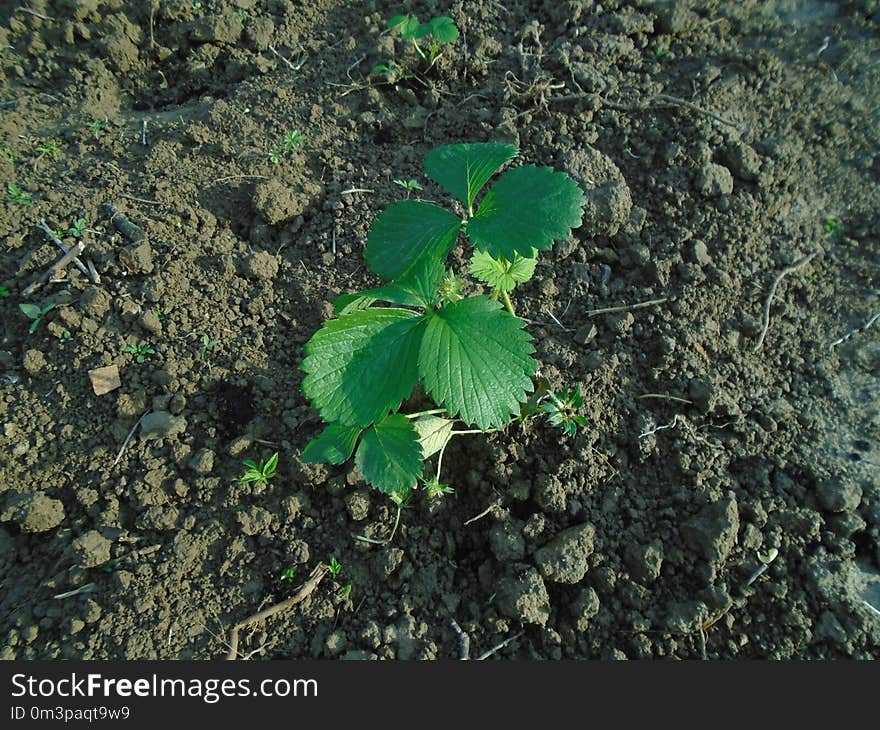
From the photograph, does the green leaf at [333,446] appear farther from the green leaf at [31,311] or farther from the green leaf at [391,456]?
the green leaf at [31,311]

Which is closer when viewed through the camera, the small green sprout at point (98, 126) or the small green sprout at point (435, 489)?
the small green sprout at point (435, 489)

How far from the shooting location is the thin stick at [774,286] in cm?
219

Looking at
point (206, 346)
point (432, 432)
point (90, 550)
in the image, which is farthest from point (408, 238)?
point (90, 550)

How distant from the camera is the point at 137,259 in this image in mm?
2236

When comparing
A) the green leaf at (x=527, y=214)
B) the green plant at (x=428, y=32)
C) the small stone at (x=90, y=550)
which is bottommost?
the small stone at (x=90, y=550)

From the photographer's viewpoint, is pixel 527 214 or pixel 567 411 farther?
pixel 567 411

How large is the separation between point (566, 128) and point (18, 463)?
7.83 ft

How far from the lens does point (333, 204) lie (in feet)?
8.05

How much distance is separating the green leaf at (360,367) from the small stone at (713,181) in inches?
55.9

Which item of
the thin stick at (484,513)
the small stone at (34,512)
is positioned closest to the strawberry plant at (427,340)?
the thin stick at (484,513)

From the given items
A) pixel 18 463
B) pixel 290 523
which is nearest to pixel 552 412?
pixel 290 523

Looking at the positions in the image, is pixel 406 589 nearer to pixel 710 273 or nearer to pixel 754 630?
pixel 754 630

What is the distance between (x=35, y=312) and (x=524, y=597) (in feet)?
6.39

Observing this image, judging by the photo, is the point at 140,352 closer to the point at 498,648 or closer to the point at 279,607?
the point at 279,607
